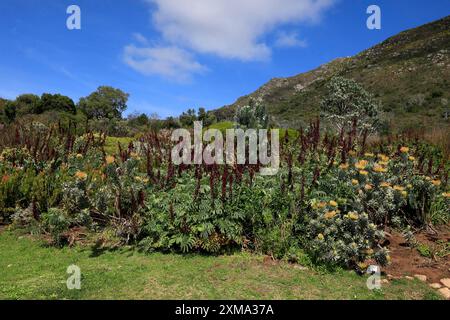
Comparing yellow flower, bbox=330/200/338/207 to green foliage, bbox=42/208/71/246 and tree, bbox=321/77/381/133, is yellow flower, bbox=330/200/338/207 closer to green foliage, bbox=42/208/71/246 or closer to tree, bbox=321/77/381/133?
green foliage, bbox=42/208/71/246

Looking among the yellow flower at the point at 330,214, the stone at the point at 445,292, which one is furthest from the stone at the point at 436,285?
the yellow flower at the point at 330,214

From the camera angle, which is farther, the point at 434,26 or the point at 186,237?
the point at 434,26

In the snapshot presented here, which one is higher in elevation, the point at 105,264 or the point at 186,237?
the point at 186,237

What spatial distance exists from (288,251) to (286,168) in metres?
1.49

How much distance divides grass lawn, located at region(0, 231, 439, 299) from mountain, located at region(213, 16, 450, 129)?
854 inches

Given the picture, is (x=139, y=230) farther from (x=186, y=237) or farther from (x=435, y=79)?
(x=435, y=79)

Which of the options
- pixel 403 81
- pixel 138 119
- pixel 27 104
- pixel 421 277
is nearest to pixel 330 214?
pixel 421 277

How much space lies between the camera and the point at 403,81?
4572 cm

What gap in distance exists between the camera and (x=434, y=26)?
61.8 m

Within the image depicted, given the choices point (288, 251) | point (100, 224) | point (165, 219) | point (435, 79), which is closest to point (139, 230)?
point (165, 219)

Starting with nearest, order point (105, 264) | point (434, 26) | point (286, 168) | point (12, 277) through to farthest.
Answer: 1. point (12, 277)
2. point (105, 264)
3. point (286, 168)
4. point (434, 26)

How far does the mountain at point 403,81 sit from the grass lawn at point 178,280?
71.2ft

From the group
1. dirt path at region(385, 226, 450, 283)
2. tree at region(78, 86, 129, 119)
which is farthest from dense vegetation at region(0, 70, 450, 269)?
tree at region(78, 86, 129, 119)

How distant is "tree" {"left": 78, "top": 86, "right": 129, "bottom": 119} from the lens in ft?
167
